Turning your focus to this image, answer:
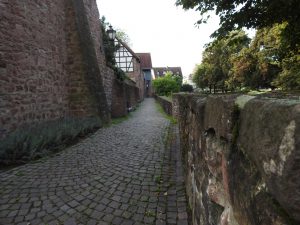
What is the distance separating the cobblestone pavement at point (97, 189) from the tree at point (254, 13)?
434 cm

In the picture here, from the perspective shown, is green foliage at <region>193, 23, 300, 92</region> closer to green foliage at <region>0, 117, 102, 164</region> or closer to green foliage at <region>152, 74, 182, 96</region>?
green foliage at <region>0, 117, 102, 164</region>

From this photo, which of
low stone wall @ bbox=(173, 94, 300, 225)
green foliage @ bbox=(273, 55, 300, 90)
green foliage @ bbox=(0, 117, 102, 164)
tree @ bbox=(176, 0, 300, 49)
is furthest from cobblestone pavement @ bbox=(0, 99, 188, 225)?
green foliage @ bbox=(273, 55, 300, 90)

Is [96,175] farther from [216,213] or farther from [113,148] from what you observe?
[216,213]

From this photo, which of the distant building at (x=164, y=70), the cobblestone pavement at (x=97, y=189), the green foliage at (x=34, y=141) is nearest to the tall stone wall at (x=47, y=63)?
the green foliage at (x=34, y=141)

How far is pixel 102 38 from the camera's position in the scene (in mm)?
14719

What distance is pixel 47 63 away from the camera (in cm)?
856

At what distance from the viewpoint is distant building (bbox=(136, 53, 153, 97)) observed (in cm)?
5084

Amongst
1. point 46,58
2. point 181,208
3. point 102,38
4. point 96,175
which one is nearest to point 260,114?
point 181,208

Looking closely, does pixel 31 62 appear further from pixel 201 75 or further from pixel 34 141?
pixel 201 75

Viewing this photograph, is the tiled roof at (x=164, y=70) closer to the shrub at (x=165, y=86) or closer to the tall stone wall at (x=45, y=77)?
the shrub at (x=165, y=86)

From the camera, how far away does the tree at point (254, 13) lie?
607 centimetres

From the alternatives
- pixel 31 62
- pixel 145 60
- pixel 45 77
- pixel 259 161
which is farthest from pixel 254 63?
pixel 145 60

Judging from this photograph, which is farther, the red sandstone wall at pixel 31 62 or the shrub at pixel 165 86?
the shrub at pixel 165 86

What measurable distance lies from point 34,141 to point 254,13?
6961 millimetres
